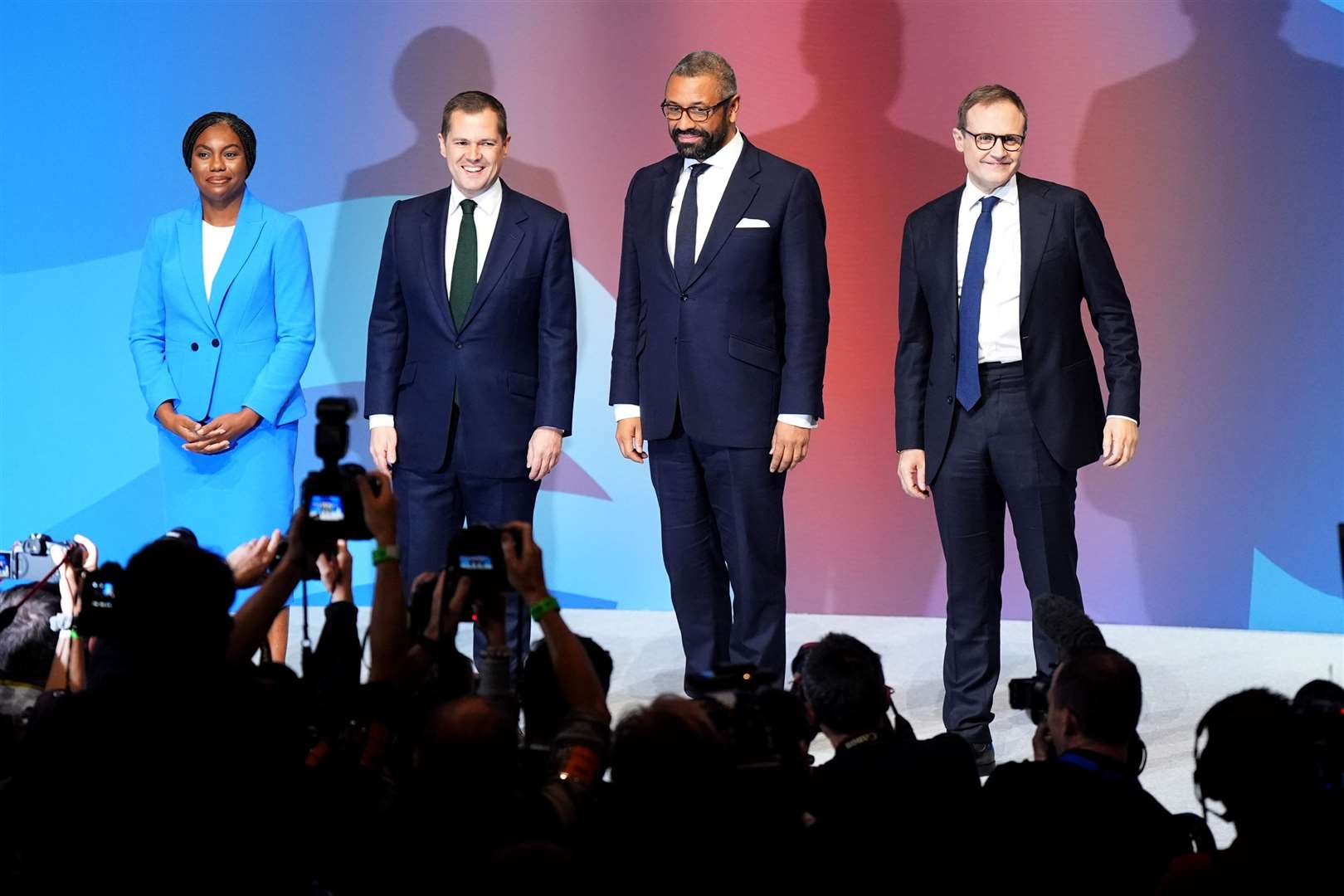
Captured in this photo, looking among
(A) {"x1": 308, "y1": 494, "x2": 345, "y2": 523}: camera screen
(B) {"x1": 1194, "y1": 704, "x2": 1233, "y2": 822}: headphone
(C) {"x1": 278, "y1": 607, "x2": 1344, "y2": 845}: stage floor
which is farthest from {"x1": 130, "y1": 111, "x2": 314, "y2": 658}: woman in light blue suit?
(B) {"x1": 1194, "y1": 704, "x2": 1233, "y2": 822}: headphone

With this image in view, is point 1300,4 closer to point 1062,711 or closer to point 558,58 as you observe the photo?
point 558,58

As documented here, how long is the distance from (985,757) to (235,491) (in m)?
2.13

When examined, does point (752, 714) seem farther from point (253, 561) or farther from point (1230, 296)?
point (1230, 296)

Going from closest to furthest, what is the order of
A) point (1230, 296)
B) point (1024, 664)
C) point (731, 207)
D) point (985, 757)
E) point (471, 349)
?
1. point (985, 757)
2. point (731, 207)
3. point (471, 349)
4. point (1024, 664)
5. point (1230, 296)

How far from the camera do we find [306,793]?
226 centimetres

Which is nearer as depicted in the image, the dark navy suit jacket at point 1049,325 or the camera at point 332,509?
the camera at point 332,509

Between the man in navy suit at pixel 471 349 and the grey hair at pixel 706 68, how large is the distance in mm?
540

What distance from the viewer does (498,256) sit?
4.44 meters

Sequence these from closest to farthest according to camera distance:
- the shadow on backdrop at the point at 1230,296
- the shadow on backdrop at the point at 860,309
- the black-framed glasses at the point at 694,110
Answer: the black-framed glasses at the point at 694,110
the shadow on backdrop at the point at 1230,296
the shadow on backdrop at the point at 860,309

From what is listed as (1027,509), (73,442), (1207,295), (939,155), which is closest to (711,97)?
(1027,509)

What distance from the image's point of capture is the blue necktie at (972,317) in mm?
4031

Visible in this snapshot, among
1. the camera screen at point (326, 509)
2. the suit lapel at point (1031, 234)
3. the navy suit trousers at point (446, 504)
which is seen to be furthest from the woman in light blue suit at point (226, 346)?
the suit lapel at point (1031, 234)

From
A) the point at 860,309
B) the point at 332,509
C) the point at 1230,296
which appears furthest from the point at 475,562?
the point at 1230,296

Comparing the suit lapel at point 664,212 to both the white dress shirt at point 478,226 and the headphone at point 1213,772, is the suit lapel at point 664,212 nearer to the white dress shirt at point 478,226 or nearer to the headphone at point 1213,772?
the white dress shirt at point 478,226
